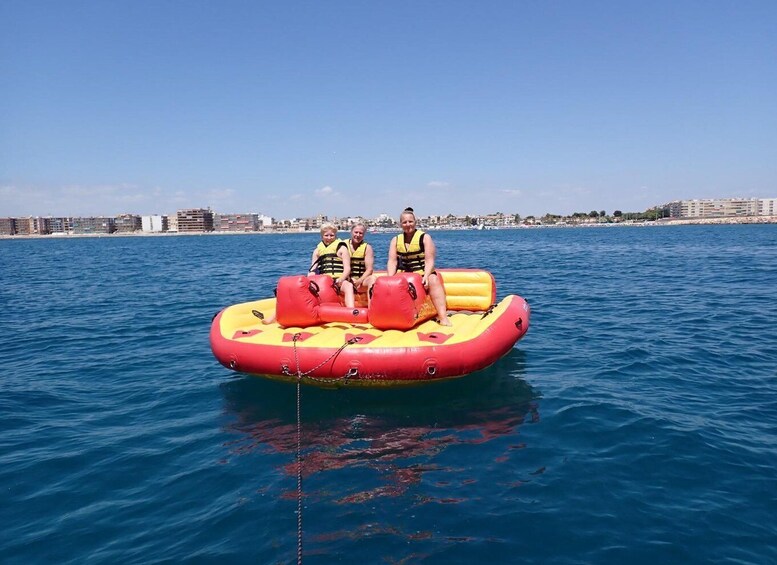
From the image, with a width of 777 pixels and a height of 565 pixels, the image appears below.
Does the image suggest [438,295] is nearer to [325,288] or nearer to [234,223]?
[325,288]

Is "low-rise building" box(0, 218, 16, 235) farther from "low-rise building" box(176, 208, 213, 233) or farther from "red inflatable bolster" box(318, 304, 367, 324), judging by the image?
"red inflatable bolster" box(318, 304, 367, 324)

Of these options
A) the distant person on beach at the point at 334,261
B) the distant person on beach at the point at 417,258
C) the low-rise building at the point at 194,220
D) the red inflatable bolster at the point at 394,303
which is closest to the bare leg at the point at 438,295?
Answer: the distant person on beach at the point at 417,258

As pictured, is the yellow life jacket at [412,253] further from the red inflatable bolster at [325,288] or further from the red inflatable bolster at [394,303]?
the red inflatable bolster at [325,288]

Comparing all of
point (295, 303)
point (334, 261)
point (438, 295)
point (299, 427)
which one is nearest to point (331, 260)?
point (334, 261)

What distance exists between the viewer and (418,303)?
24.1 feet

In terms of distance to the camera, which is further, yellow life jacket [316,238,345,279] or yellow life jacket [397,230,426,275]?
yellow life jacket [316,238,345,279]

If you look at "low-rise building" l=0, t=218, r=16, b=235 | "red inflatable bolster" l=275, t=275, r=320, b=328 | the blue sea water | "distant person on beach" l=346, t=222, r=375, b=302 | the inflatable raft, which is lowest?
the blue sea water

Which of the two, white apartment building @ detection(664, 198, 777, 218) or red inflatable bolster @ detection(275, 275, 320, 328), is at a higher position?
white apartment building @ detection(664, 198, 777, 218)

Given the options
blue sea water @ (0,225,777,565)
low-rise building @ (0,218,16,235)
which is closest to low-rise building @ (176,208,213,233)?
low-rise building @ (0,218,16,235)

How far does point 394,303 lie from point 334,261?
219cm

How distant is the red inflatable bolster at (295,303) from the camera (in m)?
7.55

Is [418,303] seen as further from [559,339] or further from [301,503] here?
[559,339]

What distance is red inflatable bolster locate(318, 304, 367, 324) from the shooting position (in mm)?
7668

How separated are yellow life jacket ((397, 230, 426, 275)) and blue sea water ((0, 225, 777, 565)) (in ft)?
6.50
